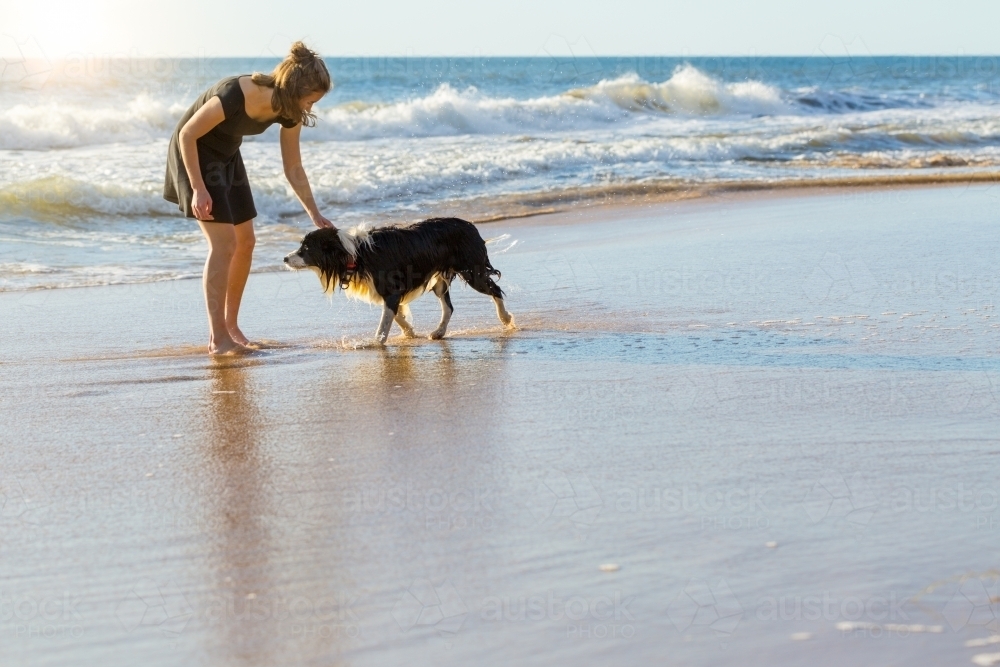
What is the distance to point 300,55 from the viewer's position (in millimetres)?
5422

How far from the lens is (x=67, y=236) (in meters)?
10.5

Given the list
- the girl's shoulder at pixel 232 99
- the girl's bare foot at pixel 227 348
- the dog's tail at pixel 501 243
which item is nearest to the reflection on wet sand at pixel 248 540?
the girl's bare foot at pixel 227 348

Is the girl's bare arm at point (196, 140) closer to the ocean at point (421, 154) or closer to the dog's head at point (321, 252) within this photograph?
the dog's head at point (321, 252)

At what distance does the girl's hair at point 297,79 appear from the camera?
5.38 metres

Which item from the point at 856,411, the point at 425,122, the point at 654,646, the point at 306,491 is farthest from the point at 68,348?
the point at 425,122

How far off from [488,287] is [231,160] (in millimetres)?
1637

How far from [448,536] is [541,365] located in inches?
92.7

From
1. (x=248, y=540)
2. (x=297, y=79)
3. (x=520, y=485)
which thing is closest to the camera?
(x=248, y=540)

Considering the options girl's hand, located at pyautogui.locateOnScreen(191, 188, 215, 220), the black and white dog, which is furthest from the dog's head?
girl's hand, located at pyautogui.locateOnScreen(191, 188, 215, 220)

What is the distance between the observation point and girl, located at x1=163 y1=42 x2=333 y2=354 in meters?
5.45

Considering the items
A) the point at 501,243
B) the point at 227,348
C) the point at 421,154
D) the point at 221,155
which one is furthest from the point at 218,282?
the point at 421,154

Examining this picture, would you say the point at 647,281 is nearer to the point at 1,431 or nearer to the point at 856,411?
the point at 856,411

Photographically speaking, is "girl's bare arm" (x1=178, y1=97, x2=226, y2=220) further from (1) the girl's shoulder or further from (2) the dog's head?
(2) the dog's head

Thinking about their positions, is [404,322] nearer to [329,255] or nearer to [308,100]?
[329,255]
